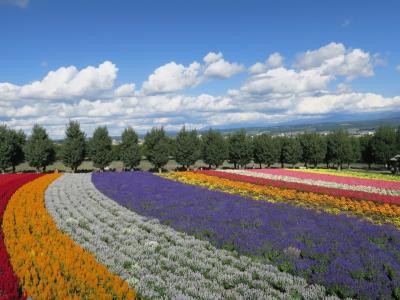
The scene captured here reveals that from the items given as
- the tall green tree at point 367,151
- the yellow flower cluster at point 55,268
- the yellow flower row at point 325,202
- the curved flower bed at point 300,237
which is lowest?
the tall green tree at point 367,151

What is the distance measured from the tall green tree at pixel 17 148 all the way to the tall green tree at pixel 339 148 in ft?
200

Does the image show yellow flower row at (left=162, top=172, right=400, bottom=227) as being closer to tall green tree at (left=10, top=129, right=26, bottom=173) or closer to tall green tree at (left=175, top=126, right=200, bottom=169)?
tall green tree at (left=175, top=126, right=200, bottom=169)

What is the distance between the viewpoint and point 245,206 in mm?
19703

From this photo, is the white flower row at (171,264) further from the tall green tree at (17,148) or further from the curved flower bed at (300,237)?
the tall green tree at (17,148)

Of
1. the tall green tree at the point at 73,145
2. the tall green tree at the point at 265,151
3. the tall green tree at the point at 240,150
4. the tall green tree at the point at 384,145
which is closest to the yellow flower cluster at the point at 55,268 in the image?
the tall green tree at the point at 73,145

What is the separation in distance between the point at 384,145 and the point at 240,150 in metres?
31.5

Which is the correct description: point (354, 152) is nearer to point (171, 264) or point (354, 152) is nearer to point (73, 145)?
point (73, 145)

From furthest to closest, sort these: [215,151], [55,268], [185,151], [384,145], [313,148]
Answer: [384,145] < [313,148] < [215,151] < [185,151] < [55,268]

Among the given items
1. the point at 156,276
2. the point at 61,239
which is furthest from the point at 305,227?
the point at 61,239

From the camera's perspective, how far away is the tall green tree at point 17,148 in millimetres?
66000

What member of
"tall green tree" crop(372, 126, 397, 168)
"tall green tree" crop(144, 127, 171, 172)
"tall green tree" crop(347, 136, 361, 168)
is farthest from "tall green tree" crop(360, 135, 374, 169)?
"tall green tree" crop(144, 127, 171, 172)

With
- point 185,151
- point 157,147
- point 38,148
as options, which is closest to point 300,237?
point 157,147

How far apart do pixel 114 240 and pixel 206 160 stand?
195 ft

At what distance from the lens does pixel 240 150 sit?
73.9 meters
